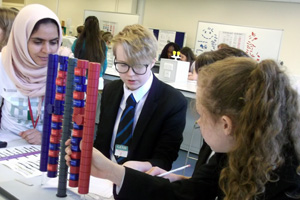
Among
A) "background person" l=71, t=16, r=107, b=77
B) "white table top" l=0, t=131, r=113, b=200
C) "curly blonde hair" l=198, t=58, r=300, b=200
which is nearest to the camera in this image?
"curly blonde hair" l=198, t=58, r=300, b=200

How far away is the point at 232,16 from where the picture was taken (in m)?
7.11

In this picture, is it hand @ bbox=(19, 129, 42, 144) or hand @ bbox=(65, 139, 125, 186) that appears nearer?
hand @ bbox=(65, 139, 125, 186)

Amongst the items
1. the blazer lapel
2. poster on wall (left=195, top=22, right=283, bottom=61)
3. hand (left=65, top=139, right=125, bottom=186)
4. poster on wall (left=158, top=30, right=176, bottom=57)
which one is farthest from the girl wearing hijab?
poster on wall (left=158, top=30, right=176, bottom=57)

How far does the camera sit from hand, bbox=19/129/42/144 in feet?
4.84

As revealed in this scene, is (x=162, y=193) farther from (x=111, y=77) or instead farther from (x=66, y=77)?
(x=111, y=77)

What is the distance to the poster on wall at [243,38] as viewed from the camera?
647 cm

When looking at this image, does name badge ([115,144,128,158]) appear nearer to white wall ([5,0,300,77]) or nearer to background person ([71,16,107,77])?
background person ([71,16,107,77])

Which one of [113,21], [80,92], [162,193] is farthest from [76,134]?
[113,21]

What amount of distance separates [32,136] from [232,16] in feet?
21.6

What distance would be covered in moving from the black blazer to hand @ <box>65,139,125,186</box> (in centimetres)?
47

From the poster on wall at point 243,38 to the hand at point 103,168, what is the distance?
5.84 m

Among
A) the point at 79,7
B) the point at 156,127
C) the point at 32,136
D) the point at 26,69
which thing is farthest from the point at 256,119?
the point at 79,7

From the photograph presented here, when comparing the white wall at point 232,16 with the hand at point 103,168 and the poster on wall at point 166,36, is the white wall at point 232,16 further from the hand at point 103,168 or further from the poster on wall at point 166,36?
the hand at point 103,168

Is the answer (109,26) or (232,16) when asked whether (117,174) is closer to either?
(232,16)
